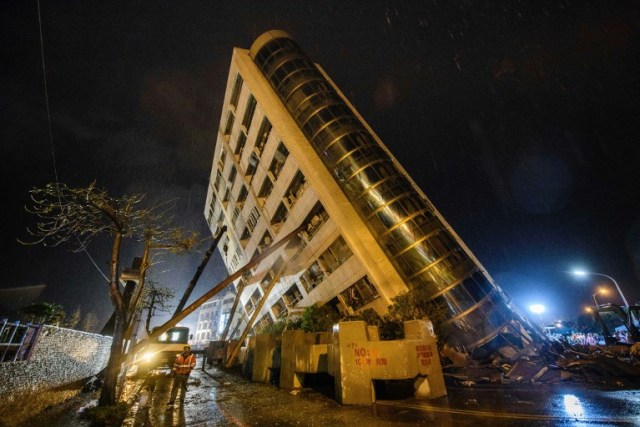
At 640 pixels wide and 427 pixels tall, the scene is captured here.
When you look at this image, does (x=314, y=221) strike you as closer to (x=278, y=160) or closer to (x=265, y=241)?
(x=278, y=160)

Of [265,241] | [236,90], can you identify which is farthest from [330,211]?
[236,90]

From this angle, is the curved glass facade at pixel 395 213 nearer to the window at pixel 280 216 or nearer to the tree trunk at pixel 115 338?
the window at pixel 280 216

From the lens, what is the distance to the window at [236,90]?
27.5m

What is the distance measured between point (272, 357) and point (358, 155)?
14374 millimetres

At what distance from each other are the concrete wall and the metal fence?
15 cm

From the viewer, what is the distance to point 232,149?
30.7 meters

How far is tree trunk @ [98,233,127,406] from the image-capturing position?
6.27 m

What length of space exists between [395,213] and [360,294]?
20.2ft

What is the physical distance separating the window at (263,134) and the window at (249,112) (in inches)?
110

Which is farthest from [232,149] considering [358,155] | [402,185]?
[402,185]

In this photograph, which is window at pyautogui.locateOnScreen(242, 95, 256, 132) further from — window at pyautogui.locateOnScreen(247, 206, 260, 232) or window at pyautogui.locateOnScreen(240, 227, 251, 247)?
window at pyautogui.locateOnScreen(240, 227, 251, 247)

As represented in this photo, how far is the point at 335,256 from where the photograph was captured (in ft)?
65.1

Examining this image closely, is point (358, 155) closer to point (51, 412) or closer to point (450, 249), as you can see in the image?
point (450, 249)

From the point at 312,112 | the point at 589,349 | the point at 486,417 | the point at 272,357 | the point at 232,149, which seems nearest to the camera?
the point at 486,417
